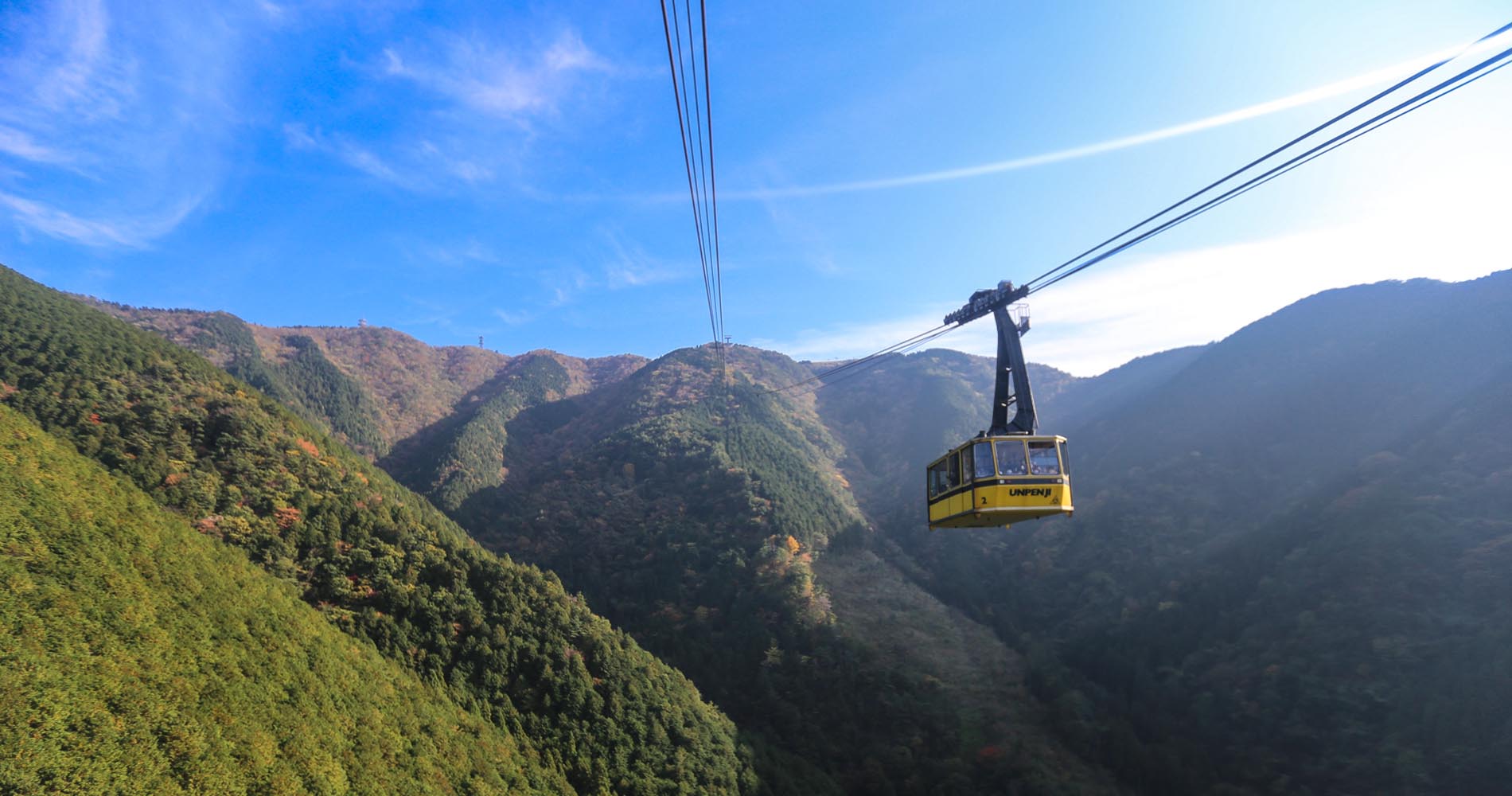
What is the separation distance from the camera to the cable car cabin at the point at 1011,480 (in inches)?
633

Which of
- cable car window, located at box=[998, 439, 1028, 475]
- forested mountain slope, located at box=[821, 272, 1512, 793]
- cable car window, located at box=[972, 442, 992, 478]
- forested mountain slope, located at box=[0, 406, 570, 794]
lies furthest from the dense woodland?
cable car window, located at box=[998, 439, 1028, 475]

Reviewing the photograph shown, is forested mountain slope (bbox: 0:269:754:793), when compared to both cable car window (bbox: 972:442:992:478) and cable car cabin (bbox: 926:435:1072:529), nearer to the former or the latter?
cable car cabin (bbox: 926:435:1072:529)

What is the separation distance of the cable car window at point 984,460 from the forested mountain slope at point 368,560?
34006mm

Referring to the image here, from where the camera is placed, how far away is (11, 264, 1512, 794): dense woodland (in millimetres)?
39438

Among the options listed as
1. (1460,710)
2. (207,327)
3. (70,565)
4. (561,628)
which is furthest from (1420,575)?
(207,327)

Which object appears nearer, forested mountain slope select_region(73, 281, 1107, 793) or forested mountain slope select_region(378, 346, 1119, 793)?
forested mountain slope select_region(378, 346, 1119, 793)

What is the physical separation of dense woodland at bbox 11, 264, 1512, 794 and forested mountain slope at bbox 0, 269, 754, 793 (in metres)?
0.22

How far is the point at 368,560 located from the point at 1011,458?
4082cm

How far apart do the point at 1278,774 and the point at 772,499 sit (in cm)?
5605

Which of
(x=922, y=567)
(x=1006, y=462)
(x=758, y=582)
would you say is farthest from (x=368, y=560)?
(x=922, y=567)

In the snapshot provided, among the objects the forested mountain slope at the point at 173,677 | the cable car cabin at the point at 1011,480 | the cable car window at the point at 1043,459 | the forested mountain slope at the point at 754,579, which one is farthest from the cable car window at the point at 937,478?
the forested mountain slope at the point at 754,579

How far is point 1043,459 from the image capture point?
54.3 ft

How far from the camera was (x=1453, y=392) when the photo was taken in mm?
68625

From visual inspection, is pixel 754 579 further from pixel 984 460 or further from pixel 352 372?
pixel 352 372
